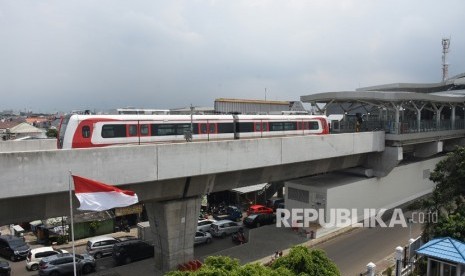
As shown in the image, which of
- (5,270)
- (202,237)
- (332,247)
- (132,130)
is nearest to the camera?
(132,130)

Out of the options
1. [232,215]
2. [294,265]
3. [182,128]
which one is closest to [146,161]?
[182,128]

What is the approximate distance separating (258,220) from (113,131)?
1584 cm

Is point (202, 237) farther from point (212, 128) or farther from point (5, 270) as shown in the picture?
point (5, 270)

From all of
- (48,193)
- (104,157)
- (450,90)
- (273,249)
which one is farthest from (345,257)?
(450,90)

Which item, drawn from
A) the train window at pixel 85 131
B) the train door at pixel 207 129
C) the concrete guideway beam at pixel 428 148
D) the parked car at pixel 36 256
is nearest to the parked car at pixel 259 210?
the train door at pixel 207 129

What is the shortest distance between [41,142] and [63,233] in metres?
9.01

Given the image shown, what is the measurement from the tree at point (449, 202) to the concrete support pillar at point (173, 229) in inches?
447

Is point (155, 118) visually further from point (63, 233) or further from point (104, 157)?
point (63, 233)

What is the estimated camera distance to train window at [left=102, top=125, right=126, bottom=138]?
17.2 metres

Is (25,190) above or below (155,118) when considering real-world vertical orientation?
below

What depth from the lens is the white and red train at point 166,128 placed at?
16672 millimetres

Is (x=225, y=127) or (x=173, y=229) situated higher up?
(x=225, y=127)

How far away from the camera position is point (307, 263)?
1219cm

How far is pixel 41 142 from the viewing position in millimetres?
22734
